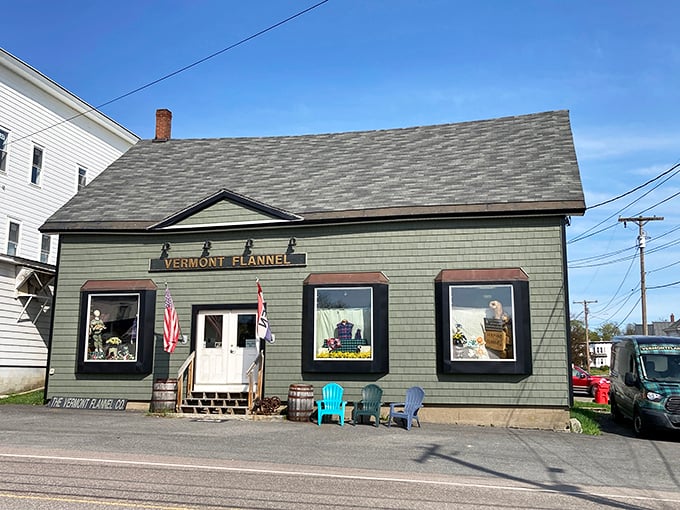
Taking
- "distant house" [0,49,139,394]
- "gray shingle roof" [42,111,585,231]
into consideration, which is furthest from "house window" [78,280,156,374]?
"distant house" [0,49,139,394]

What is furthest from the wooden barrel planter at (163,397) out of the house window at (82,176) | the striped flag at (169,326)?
the house window at (82,176)

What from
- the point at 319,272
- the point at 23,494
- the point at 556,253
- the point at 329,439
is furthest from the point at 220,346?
the point at 23,494

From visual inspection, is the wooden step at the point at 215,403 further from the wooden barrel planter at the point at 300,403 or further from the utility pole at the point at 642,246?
the utility pole at the point at 642,246

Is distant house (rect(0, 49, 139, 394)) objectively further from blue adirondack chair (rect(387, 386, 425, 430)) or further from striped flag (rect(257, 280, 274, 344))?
blue adirondack chair (rect(387, 386, 425, 430))

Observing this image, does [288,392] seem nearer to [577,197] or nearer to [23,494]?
[577,197]

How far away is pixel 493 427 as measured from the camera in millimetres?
14930

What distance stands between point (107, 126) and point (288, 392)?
18.9 m

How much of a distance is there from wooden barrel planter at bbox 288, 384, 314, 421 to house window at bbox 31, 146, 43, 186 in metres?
15.8

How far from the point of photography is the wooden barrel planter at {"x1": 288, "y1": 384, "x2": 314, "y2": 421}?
14961 millimetres

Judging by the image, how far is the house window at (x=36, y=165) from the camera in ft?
82.9

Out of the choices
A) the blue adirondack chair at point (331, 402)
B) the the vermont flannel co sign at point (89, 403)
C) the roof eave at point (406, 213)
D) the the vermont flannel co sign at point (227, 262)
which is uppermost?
the roof eave at point (406, 213)

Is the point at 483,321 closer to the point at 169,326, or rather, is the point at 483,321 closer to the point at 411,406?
the point at 411,406

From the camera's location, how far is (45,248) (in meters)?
26.1

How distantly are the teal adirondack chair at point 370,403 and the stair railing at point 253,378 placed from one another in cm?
246
